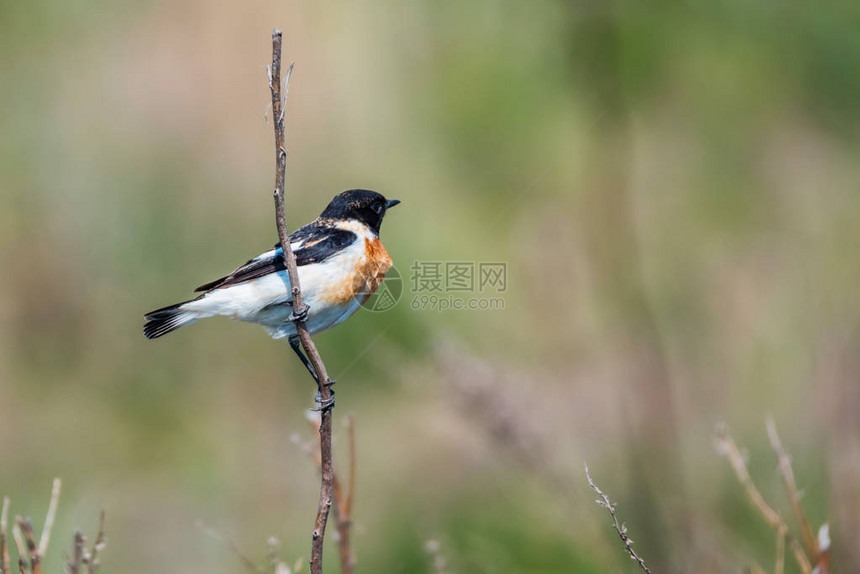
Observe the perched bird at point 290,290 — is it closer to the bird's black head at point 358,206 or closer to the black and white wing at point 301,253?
the black and white wing at point 301,253

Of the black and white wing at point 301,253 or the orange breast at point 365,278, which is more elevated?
the black and white wing at point 301,253

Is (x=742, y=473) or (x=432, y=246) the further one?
(x=432, y=246)

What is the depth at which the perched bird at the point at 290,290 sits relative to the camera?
135 inches

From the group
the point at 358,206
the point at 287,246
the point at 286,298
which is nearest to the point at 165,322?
the point at 286,298

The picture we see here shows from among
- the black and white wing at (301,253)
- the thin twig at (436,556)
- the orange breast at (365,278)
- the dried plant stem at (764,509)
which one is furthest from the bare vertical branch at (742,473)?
the black and white wing at (301,253)

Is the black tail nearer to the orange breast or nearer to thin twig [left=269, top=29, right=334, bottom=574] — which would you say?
the orange breast

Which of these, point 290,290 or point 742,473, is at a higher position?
point 290,290

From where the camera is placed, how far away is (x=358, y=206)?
4.02m

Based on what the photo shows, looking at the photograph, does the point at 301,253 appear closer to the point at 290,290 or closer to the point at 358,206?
the point at 290,290

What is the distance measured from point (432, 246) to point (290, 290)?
2.18 metres

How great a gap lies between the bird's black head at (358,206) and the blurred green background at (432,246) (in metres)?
0.76

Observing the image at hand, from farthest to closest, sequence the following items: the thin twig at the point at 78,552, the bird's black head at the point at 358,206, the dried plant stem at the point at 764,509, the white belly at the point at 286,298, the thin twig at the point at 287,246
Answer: the bird's black head at the point at 358,206
the white belly at the point at 286,298
the dried plant stem at the point at 764,509
the thin twig at the point at 287,246
the thin twig at the point at 78,552

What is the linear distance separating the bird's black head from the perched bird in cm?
25

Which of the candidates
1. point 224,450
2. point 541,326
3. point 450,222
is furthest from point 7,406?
point 541,326
